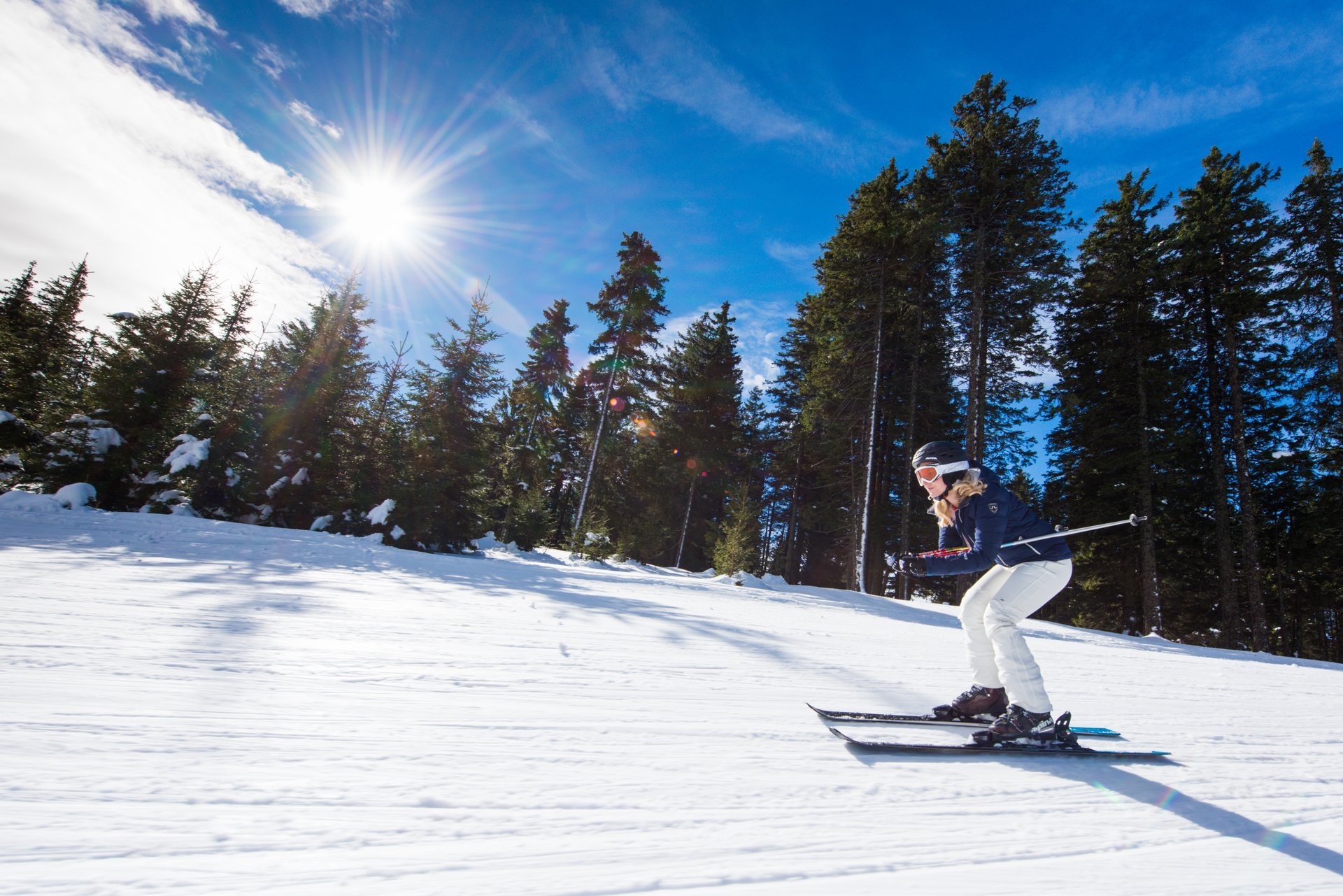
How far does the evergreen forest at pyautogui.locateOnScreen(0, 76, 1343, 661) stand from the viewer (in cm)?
1307

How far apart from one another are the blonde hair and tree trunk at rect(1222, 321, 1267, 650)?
1892cm

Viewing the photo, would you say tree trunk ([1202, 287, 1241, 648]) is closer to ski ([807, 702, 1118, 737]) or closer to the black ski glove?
ski ([807, 702, 1118, 737])

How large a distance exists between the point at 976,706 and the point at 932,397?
59.9 feet

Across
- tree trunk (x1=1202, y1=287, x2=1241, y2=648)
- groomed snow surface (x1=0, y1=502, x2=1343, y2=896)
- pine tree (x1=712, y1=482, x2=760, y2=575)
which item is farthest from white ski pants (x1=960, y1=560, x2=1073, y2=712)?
tree trunk (x1=1202, y1=287, x2=1241, y2=648)

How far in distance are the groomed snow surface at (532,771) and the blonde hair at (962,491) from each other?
1330 mm

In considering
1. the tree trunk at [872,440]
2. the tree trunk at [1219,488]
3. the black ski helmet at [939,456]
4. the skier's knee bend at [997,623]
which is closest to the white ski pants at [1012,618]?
the skier's knee bend at [997,623]

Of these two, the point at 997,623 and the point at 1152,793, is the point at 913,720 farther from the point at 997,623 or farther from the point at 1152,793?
the point at 1152,793

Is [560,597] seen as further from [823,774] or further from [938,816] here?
[938,816]

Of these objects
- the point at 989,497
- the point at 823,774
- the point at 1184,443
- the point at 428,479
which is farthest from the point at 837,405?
the point at 823,774

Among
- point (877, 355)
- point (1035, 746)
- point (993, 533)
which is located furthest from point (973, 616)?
point (877, 355)

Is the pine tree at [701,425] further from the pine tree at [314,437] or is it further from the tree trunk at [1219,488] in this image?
the tree trunk at [1219,488]

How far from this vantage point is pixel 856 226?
58.8 ft

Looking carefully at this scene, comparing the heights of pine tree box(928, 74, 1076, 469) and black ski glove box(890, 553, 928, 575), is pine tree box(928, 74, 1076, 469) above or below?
above

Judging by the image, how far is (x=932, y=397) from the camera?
63.0 feet
